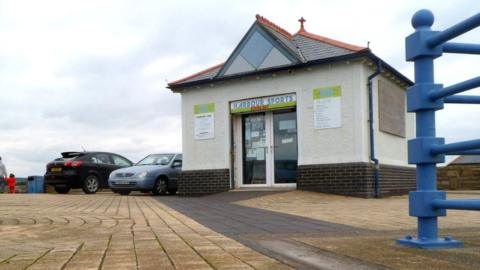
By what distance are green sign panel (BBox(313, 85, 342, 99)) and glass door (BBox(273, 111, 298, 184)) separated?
94 centimetres

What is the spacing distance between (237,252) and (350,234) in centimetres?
168

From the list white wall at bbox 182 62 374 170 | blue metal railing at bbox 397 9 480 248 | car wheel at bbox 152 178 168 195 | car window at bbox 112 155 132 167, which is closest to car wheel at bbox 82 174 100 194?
car window at bbox 112 155 132 167

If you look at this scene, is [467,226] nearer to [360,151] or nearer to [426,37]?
[426,37]

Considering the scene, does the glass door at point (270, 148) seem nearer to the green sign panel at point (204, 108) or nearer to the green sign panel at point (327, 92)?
the green sign panel at point (327, 92)

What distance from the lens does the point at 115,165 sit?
1991 cm

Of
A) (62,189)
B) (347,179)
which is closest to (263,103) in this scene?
(347,179)

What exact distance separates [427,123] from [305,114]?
9.95m

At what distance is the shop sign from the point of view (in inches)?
556

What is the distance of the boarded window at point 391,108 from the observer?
13.9 metres

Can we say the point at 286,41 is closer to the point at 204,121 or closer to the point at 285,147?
the point at 285,147

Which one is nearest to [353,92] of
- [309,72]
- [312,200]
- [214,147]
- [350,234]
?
[309,72]

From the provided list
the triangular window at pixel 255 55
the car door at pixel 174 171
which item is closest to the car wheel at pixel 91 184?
the car door at pixel 174 171

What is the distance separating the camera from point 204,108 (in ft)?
52.0

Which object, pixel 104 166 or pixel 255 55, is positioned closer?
pixel 255 55
